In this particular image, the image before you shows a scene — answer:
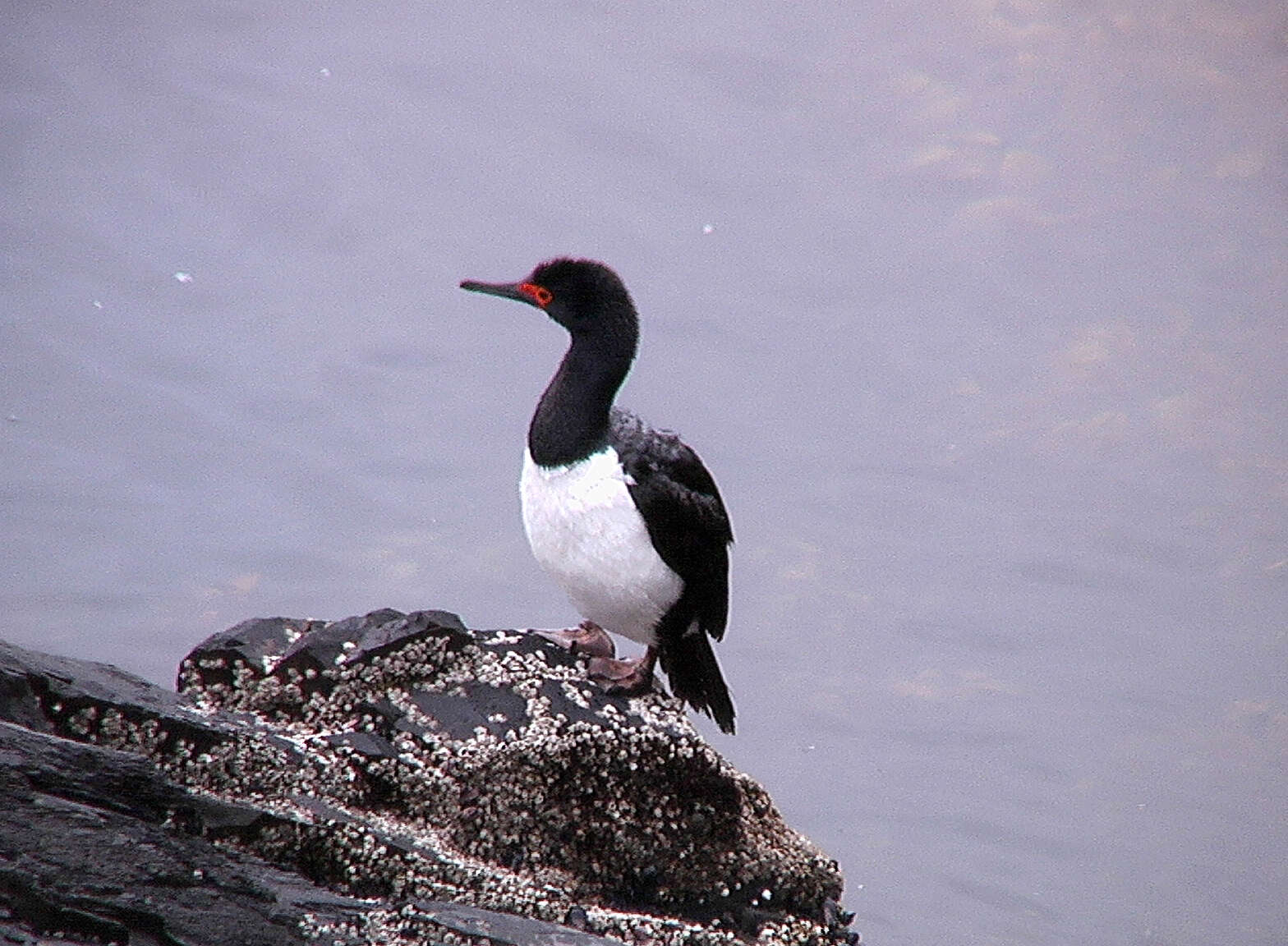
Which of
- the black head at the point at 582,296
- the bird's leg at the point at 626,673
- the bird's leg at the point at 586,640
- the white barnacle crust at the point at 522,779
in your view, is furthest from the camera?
the black head at the point at 582,296

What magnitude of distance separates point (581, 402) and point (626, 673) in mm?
1099

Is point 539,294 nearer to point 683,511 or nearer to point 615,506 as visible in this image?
point 615,506

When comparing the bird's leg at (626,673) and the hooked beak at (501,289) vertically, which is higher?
the hooked beak at (501,289)

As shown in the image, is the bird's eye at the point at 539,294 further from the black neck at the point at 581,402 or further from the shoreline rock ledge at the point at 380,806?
the shoreline rock ledge at the point at 380,806

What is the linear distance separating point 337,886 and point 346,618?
1308 millimetres

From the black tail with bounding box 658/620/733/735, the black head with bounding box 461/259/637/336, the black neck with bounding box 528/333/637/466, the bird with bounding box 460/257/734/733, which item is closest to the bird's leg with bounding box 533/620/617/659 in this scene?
the bird with bounding box 460/257/734/733

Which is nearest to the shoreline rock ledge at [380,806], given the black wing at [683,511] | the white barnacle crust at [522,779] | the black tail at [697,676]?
the white barnacle crust at [522,779]

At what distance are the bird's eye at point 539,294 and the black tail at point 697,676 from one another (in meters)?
1.47

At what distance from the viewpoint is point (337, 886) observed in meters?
3.61

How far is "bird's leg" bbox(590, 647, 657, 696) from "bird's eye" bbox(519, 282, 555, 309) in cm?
149

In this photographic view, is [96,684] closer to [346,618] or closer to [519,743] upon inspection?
[346,618]

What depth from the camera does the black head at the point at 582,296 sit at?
5258mm

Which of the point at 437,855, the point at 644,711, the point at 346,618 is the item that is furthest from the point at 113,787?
the point at 644,711

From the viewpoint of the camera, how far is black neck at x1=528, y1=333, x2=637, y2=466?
5137 mm
